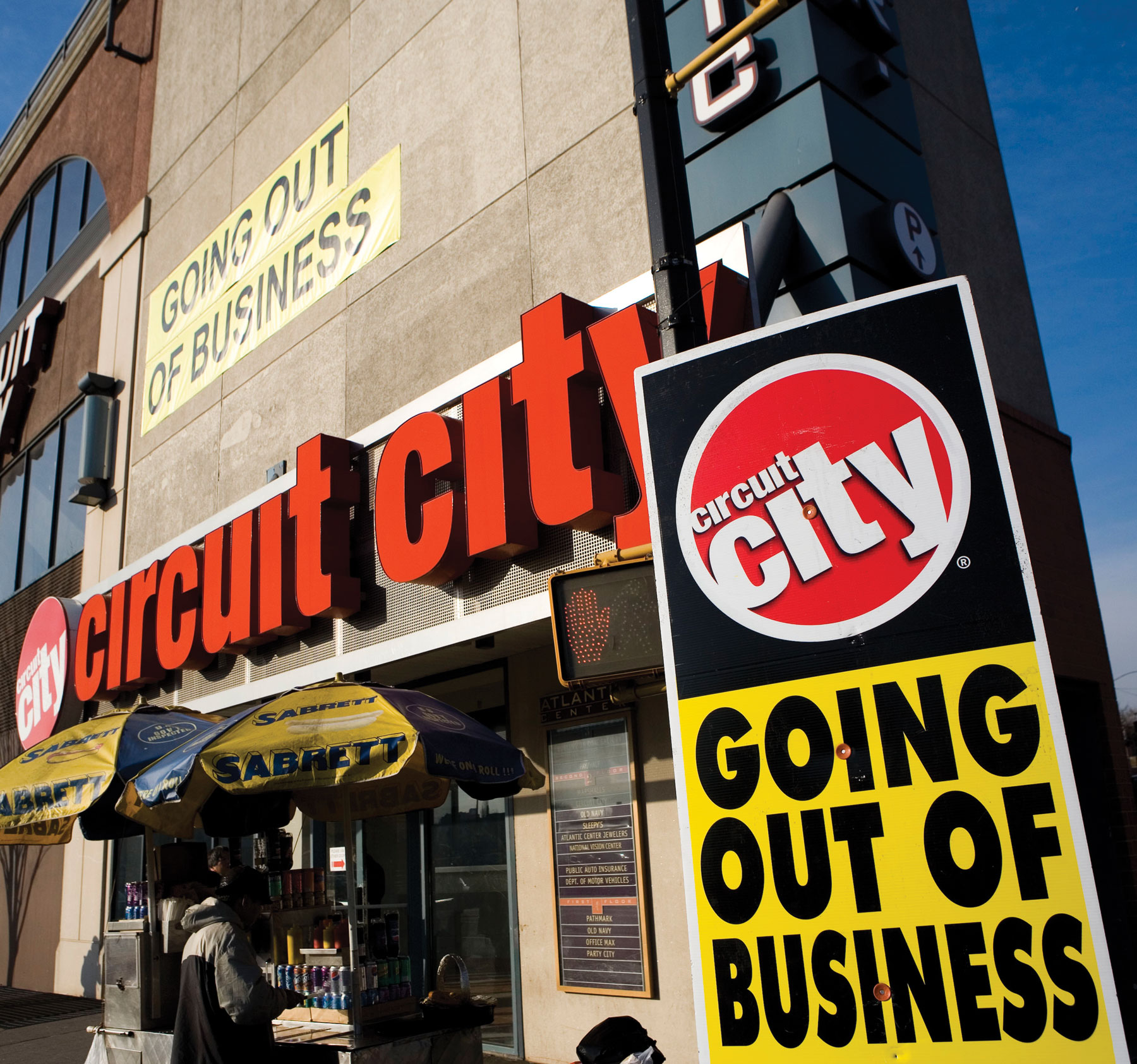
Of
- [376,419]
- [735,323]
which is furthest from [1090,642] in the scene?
[376,419]

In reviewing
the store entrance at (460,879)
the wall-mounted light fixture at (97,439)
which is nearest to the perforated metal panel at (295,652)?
the store entrance at (460,879)

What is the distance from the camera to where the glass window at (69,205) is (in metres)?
19.0

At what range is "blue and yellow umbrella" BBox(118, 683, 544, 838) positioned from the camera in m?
5.30

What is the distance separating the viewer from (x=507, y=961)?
332 inches

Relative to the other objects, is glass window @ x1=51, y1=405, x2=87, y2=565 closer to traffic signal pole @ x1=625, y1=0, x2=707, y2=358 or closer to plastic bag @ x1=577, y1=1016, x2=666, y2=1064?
traffic signal pole @ x1=625, y1=0, x2=707, y2=358

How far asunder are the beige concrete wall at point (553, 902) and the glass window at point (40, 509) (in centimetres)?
1235

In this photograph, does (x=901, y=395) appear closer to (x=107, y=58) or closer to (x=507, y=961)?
(x=507, y=961)

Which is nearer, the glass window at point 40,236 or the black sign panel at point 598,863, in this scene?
the black sign panel at point 598,863

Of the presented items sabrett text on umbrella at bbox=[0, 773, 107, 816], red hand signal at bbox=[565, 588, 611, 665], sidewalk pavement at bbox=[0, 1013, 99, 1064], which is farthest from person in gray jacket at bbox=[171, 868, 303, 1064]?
sidewalk pavement at bbox=[0, 1013, 99, 1064]

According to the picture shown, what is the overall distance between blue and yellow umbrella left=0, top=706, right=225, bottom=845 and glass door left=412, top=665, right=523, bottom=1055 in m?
2.50

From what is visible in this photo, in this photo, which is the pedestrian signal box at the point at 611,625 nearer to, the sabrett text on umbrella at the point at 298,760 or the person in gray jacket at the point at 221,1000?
the sabrett text on umbrella at the point at 298,760

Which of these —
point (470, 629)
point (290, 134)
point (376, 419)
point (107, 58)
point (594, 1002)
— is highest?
point (107, 58)

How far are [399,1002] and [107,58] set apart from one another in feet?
61.0

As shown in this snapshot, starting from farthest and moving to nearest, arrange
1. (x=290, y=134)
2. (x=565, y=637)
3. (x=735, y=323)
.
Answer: (x=290, y=134), (x=735, y=323), (x=565, y=637)
